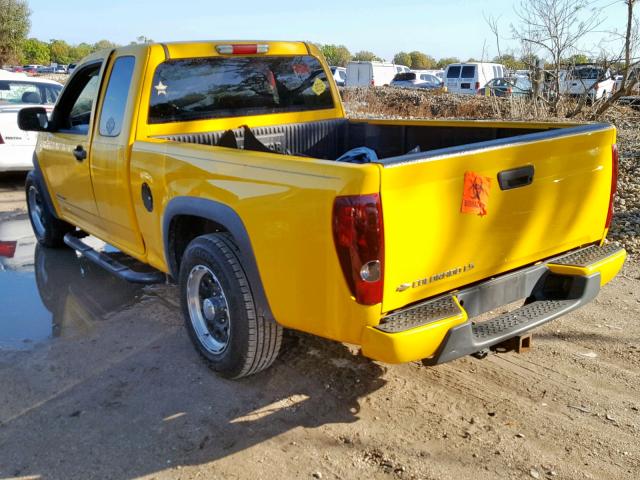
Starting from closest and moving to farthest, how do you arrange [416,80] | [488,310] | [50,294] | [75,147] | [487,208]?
[487,208] → [488,310] → [75,147] → [50,294] → [416,80]

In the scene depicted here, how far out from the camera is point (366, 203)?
253cm

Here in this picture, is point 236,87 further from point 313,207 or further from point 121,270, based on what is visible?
point 313,207

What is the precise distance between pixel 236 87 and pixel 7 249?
3.70m

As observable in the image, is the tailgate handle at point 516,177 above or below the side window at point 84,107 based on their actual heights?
below

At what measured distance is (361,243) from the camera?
101 inches

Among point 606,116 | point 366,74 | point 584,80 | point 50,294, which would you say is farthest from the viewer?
point 366,74

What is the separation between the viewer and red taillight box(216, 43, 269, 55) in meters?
4.53

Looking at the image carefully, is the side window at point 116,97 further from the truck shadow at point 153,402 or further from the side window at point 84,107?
the truck shadow at point 153,402

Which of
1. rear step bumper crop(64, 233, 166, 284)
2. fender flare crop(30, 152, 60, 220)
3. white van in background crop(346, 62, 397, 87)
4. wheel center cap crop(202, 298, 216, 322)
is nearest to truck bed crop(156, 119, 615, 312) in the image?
wheel center cap crop(202, 298, 216, 322)

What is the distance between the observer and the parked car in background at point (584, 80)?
35.2ft

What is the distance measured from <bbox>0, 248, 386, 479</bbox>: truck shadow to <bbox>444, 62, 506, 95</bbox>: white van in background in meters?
25.2

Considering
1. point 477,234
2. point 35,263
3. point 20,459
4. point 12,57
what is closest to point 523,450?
point 477,234

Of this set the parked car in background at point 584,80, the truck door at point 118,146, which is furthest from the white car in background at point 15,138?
the parked car in background at point 584,80

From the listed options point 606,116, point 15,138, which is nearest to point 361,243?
point 15,138
